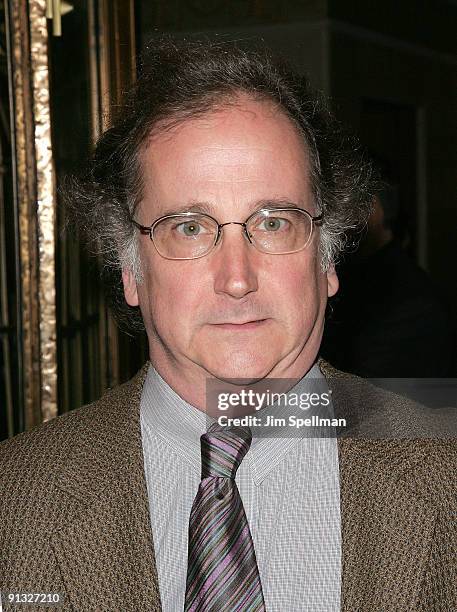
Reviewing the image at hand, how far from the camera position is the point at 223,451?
1271 mm

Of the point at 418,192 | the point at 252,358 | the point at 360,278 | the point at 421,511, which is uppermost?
the point at 252,358

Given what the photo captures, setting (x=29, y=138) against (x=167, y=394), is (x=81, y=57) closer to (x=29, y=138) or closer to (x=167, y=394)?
(x=29, y=138)

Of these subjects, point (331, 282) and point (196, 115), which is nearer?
point (196, 115)

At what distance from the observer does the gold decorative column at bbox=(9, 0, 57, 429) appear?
257 centimetres

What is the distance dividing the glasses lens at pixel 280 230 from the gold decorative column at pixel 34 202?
1.45 metres

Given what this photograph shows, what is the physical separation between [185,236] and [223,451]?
31 centimetres

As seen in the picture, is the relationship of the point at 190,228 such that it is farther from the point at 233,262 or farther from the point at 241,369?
the point at 241,369

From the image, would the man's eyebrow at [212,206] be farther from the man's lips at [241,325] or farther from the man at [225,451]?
the man's lips at [241,325]

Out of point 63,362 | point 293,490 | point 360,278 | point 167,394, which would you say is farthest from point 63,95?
point 293,490

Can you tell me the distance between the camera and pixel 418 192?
259 inches

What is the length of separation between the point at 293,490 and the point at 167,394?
25 centimetres

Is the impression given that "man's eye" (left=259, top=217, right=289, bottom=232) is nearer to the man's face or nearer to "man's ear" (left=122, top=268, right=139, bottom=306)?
the man's face

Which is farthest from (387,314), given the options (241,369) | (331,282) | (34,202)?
(241,369)

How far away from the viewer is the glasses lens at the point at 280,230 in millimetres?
1259
